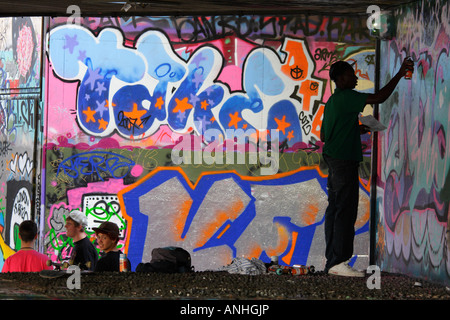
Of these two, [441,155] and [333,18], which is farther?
[333,18]

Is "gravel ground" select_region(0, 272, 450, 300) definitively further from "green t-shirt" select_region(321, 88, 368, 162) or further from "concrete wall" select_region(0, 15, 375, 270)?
"concrete wall" select_region(0, 15, 375, 270)

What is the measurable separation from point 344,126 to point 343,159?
338mm

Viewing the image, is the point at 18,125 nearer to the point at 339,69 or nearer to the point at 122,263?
the point at 122,263

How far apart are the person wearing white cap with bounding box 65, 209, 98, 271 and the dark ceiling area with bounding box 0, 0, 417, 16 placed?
8.18ft

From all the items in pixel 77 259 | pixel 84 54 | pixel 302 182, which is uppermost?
pixel 84 54

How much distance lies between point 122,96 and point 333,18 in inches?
121

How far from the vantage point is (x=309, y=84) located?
34.8ft

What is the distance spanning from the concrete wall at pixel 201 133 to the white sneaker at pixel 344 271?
9.57ft

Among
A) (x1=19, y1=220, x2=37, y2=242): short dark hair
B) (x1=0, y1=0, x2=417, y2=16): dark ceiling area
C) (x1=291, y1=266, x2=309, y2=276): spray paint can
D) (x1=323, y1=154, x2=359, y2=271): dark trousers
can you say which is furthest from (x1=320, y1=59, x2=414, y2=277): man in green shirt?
(x1=19, y1=220, x2=37, y2=242): short dark hair

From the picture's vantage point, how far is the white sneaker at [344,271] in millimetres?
7410

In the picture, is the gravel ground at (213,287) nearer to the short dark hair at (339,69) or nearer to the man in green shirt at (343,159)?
the man in green shirt at (343,159)

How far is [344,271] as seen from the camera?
749 cm
